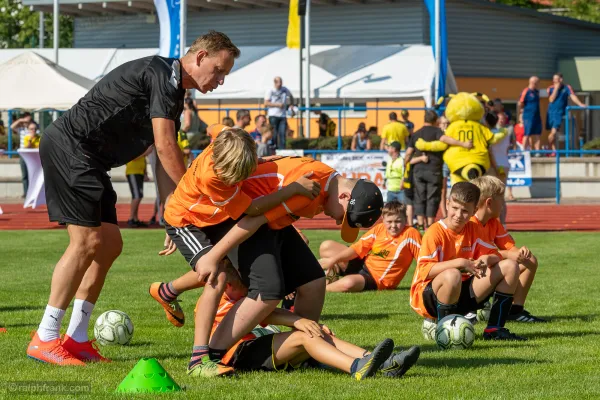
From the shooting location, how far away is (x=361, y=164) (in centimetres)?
2259

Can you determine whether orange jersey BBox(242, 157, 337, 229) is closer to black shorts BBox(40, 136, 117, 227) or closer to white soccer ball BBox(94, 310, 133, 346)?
black shorts BBox(40, 136, 117, 227)

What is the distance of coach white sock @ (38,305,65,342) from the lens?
21.4 feet

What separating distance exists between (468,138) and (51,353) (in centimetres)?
924

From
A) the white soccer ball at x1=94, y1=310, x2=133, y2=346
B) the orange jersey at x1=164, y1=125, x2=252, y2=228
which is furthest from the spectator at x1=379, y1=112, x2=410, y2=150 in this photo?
the orange jersey at x1=164, y1=125, x2=252, y2=228

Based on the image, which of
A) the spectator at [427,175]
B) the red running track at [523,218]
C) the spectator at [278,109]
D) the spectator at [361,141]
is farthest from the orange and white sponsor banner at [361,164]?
the spectator at [427,175]

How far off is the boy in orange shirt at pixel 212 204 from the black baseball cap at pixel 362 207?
0.24 metres

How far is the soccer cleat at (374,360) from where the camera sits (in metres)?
5.70

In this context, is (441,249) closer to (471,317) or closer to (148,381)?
(471,317)

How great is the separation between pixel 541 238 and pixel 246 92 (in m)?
17.0

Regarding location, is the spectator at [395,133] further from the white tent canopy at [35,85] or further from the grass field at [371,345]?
the grass field at [371,345]

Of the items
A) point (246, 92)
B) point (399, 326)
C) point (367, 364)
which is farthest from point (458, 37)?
point (367, 364)

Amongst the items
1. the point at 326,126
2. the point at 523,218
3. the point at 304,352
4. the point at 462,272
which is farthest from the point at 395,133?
the point at 304,352

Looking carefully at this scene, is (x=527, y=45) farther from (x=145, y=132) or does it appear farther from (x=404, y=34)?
(x=145, y=132)

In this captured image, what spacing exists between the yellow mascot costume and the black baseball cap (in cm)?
868
